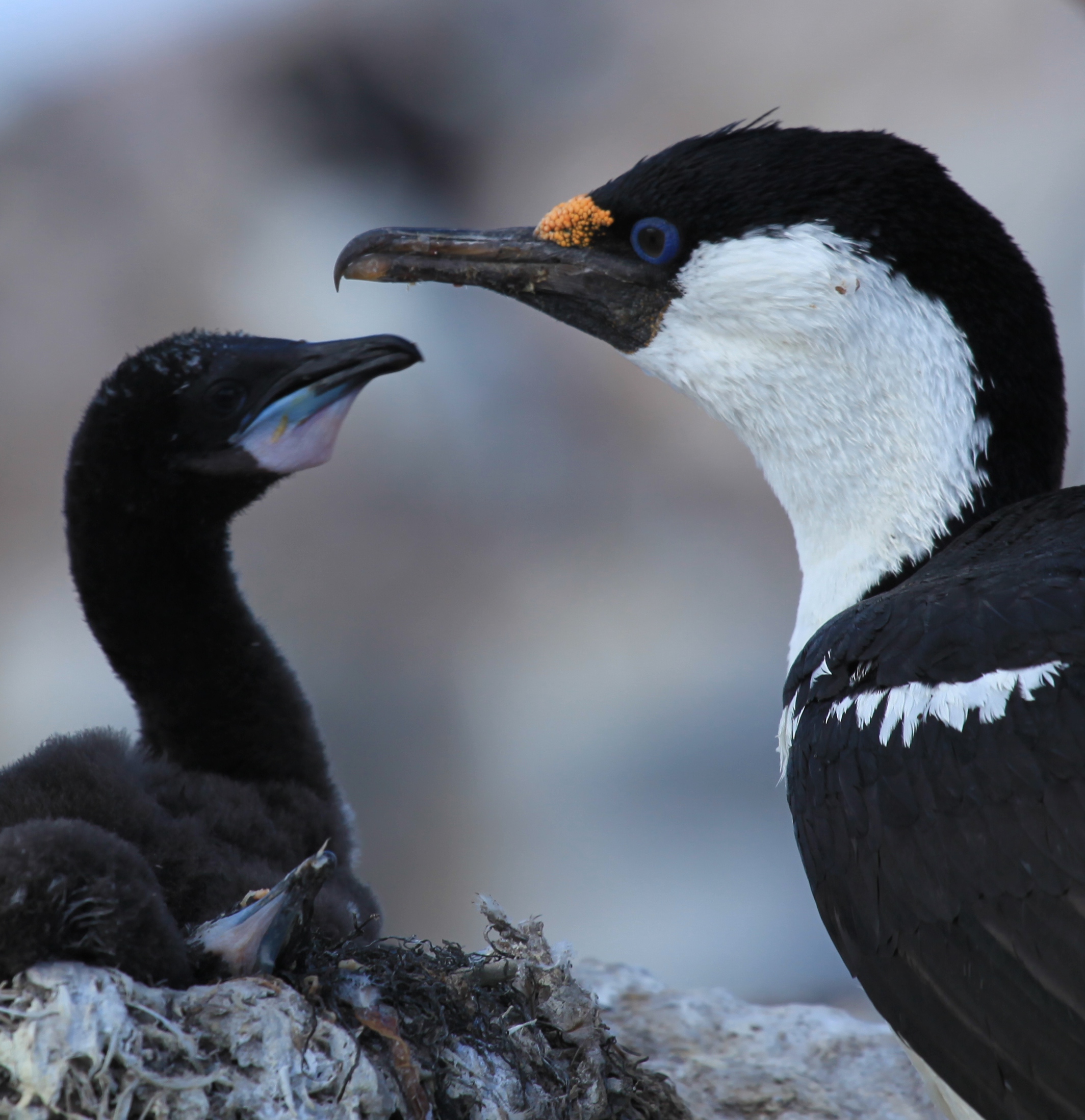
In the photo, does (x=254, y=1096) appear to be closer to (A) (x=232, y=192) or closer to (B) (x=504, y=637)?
(B) (x=504, y=637)

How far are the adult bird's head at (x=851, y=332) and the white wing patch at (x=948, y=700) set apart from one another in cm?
37

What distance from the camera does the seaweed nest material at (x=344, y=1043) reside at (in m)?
1.24

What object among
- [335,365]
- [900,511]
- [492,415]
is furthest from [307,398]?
[492,415]

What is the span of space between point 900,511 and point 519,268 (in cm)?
71

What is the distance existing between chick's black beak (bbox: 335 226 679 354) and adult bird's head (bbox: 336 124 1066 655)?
5 centimetres

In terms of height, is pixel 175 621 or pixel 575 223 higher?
pixel 575 223

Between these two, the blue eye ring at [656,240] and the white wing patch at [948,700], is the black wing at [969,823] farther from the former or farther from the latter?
the blue eye ring at [656,240]

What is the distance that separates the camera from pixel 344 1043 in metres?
1.36

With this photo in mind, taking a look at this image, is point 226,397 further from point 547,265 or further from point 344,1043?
point 344,1043

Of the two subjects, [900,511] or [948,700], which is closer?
[948,700]

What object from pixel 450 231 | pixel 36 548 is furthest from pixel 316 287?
pixel 450 231

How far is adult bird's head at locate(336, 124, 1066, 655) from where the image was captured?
1762mm

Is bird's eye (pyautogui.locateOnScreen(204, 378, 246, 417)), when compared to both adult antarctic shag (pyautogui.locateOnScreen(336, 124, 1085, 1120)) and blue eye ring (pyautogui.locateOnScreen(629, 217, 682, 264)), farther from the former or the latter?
blue eye ring (pyautogui.locateOnScreen(629, 217, 682, 264))

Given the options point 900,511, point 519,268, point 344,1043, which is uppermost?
point 519,268
